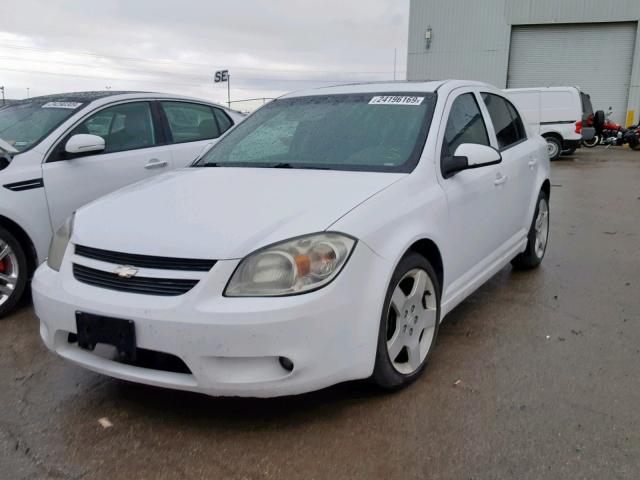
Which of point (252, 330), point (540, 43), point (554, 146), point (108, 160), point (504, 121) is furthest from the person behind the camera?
point (540, 43)

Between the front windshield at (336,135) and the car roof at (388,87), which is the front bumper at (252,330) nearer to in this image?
the front windshield at (336,135)

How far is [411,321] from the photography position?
2959 millimetres

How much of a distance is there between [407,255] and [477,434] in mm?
862

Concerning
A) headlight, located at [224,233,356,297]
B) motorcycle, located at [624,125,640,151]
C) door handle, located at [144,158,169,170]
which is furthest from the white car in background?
motorcycle, located at [624,125,640,151]

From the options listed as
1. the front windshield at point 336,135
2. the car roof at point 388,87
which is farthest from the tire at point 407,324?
the car roof at point 388,87

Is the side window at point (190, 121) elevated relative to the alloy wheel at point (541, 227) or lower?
elevated

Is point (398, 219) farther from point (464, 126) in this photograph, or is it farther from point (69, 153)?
point (69, 153)

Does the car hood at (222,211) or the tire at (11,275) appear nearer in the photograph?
the car hood at (222,211)

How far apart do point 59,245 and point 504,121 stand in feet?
10.8

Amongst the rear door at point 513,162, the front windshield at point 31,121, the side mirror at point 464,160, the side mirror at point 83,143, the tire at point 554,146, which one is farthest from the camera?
the tire at point 554,146

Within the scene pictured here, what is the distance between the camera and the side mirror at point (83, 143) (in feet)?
14.0

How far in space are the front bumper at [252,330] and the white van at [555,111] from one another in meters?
14.1

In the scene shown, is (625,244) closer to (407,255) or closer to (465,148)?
(465,148)

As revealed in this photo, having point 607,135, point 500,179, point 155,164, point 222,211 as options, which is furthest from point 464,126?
point 607,135
